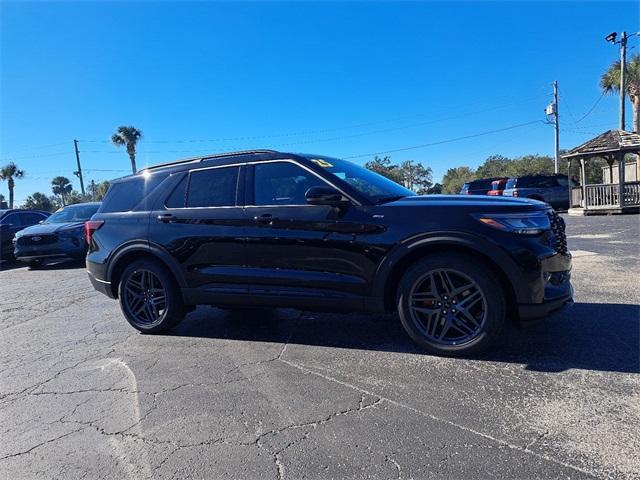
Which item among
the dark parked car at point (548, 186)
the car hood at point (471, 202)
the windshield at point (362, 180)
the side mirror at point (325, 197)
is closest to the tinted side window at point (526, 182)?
the dark parked car at point (548, 186)

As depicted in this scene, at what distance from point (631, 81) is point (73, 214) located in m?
31.2

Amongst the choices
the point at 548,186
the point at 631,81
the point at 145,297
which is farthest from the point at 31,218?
the point at 631,81

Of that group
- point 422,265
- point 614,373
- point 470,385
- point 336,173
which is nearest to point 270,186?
point 336,173

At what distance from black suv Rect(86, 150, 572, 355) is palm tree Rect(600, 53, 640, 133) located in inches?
1136

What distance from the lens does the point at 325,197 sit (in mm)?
3771

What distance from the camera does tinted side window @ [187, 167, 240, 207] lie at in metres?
4.44

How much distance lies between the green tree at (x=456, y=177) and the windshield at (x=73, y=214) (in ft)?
212

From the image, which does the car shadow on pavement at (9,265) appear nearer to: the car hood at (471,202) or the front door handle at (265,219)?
the front door handle at (265,219)

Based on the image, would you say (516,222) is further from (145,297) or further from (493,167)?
(493,167)

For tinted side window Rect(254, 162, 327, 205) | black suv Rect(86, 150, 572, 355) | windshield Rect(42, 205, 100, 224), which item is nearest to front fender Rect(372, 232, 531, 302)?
black suv Rect(86, 150, 572, 355)

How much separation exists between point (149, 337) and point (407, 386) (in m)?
2.96

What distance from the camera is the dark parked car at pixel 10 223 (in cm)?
1266

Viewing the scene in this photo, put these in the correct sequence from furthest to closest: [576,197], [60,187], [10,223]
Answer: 1. [60,187]
2. [576,197]
3. [10,223]

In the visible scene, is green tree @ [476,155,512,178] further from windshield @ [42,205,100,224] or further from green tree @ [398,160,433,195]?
windshield @ [42,205,100,224]
